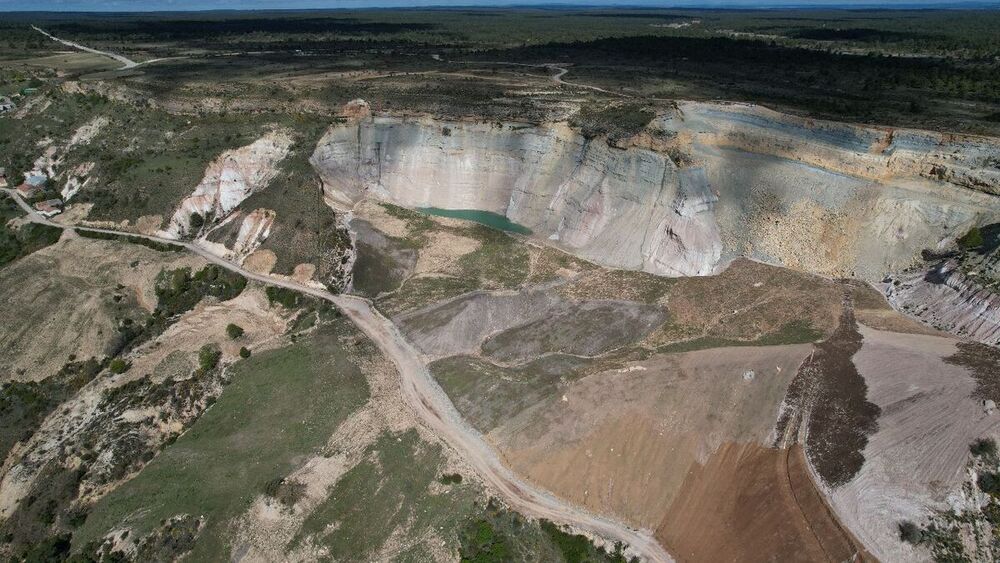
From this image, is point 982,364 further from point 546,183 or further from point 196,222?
point 196,222

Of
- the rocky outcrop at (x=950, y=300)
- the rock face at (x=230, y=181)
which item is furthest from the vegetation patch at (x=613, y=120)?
the rock face at (x=230, y=181)

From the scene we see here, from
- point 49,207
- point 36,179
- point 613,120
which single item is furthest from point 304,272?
point 36,179

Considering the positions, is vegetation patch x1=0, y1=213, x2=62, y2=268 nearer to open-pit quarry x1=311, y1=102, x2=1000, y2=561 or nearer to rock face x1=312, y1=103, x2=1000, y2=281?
rock face x1=312, y1=103, x2=1000, y2=281

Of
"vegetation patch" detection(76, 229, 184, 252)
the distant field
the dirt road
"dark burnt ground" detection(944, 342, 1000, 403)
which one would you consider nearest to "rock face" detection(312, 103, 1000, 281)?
the distant field

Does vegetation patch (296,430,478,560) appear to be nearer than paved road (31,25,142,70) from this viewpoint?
Yes

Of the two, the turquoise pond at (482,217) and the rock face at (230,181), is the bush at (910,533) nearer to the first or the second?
the turquoise pond at (482,217)

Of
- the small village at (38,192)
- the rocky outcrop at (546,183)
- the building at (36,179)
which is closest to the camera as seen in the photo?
the rocky outcrop at (546,183)

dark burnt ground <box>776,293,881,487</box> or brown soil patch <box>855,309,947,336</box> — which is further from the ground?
brown soil patch <box>855,309,947,336</box>
